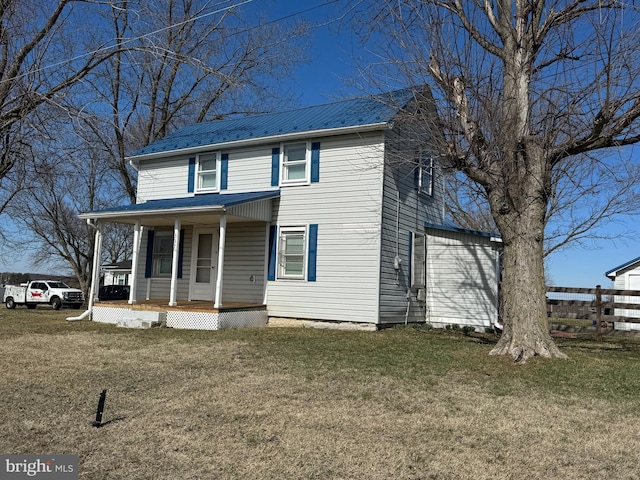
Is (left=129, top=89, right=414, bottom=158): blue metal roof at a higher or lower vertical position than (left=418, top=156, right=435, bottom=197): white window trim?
higher

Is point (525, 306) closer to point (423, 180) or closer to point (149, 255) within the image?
point (423, 180)

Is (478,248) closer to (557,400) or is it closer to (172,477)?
(557,400)

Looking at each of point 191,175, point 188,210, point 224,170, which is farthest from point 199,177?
point 188,210

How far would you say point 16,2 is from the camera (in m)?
10.7

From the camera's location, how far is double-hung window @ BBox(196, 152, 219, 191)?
15789mm

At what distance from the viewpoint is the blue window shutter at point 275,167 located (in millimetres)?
14484

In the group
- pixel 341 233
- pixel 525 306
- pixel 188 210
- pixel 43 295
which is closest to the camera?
pixel 525 306

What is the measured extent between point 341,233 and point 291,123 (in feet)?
12.6

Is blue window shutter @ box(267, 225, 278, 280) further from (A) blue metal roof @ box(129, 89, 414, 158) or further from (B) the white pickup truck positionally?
(B) the white pickup truck

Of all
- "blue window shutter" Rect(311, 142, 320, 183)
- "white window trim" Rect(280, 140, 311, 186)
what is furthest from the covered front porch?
"blue window shutter" Rect(311, 142, 320, 183)

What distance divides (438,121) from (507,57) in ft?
5.36

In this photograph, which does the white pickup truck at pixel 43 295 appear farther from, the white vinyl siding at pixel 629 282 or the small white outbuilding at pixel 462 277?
the white vinyl siding at pixel 629 282

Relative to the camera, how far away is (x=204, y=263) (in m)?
15.7

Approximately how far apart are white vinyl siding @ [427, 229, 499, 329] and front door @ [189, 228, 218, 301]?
20.6ft
